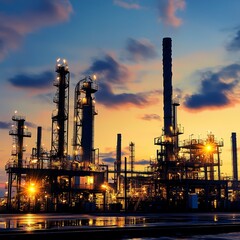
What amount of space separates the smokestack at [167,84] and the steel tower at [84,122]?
12908 millimetres

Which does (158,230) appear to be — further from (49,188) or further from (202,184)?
(202,184)

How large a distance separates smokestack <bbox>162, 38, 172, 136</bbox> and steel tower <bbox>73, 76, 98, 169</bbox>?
1291cm

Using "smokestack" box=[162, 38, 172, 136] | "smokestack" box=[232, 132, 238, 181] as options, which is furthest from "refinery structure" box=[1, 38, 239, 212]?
"smokestack" box=[232, 132, 238, 181]

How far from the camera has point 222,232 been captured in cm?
1841

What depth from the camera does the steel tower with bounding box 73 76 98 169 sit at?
76.2 meters

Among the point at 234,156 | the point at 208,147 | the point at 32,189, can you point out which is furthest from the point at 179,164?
the point at 234,156

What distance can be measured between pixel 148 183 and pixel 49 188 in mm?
19335

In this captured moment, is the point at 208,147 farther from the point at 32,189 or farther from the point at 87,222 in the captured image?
the point at 87,222

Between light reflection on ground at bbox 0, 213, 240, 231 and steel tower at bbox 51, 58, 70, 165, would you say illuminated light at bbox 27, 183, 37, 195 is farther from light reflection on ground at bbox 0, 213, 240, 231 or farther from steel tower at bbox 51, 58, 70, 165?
light reflection on ground at bbox 0, 213, 240, 231

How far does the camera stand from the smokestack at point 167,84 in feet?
253

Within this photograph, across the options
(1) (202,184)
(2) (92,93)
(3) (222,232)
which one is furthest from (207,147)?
(3) (222,232)

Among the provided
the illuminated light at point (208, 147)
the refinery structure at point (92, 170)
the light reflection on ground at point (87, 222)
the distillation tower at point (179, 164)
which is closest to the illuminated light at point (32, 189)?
the refinery structure at point (92, 170)

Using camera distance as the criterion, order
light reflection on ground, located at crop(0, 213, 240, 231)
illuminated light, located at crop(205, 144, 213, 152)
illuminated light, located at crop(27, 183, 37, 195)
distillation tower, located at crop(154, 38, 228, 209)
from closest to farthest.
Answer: light reflection on ground, located at crop(0, 213, 240, 231)
illuminated light, located at crop(27, 183, 37, 195)
distillation tower, located at crop(154, 38, 228, 209)
illuminated light, located at crop(205, 144, 213, 152)

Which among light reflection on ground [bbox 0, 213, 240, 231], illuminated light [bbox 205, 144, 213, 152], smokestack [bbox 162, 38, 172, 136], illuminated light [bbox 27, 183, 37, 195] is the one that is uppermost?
smokestack [bbox 162, 38, 172, 136]
